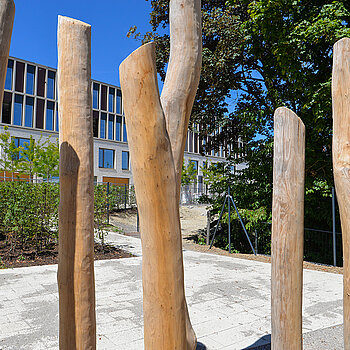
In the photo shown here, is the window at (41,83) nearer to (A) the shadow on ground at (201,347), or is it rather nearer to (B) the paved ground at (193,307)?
(B) the paved ground at (193,307)

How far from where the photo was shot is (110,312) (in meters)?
4.45

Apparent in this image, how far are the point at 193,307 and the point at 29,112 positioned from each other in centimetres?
3268

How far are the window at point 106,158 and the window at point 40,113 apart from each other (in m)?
6.73

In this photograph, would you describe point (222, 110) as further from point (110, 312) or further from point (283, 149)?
Result: point (283, 149)

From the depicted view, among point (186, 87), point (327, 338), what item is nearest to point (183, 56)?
point (186, 87)

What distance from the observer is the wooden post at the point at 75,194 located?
177 centimetres

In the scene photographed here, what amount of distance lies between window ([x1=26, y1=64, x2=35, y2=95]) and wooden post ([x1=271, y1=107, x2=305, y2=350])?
115 ft

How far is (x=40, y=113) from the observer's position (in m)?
Answer: 33.5

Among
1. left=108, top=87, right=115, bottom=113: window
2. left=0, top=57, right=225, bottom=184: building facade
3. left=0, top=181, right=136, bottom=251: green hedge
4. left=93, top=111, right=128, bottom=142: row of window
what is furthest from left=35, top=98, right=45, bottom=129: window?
left=0, top=181, right=136, bottom=251: green hedge

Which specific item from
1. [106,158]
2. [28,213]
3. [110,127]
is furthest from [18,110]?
[28,213]

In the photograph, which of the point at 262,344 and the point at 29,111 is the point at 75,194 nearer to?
the point at 262,344

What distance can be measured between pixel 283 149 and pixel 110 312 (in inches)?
136

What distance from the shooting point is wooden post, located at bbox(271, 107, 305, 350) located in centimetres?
202

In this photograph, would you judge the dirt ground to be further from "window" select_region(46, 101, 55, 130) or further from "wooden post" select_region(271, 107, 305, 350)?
"window" select_region(46, 101, 55, 130)
